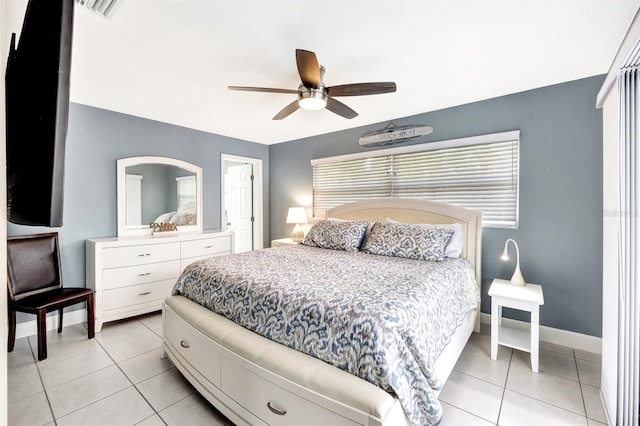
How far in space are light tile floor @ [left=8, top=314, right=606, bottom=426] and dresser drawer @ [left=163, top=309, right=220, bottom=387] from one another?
233 mm

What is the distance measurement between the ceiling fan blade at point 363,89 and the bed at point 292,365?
4.32 feet

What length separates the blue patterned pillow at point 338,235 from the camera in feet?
9.90

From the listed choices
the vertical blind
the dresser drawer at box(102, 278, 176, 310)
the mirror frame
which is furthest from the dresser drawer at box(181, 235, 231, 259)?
the vertical blind

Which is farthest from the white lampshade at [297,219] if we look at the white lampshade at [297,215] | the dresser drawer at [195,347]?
the dresser drawer at [195,347]

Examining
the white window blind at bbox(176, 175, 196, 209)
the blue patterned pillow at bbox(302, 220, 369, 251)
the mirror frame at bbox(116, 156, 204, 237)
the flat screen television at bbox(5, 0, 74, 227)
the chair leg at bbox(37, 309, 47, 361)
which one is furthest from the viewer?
the white window blind at bbox(176, 175, 196, 209)

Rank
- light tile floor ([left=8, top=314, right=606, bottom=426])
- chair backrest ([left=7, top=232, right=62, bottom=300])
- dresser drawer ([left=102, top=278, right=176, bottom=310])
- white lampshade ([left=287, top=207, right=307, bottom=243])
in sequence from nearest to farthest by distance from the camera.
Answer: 1. light tile floor ([left=8, top=314, right=606, bottom=426])
2. chair backrest ([left=7, top=232, right=62, bottom=300])
3. dresser drawer ([left=102, top=278, right=176, bottom=310])
4. white lampshade ([left=287, top=207, right=307, bottom=243])

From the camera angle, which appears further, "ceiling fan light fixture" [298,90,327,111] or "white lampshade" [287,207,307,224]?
"white lampshade" [287,207,307,224]

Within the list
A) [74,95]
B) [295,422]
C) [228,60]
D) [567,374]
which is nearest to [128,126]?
[74,95]

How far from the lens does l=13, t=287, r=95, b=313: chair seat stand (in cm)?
228

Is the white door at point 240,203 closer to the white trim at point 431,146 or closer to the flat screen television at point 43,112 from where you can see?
the white trim at point 431,146

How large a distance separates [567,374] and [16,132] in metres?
3.25

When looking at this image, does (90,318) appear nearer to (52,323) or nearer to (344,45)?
(52,323)

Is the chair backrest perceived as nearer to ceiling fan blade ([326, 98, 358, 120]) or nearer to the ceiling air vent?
the ceiling air vent

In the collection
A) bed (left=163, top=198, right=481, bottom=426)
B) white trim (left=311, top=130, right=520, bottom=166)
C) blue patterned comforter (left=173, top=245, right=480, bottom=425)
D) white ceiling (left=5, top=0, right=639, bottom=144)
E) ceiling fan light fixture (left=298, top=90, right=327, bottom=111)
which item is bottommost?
bed (left=163, top=198, right=481, bottom=426)
